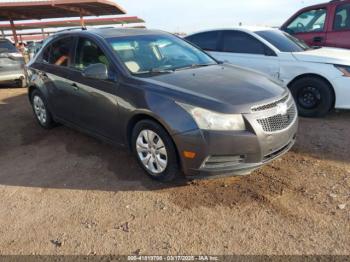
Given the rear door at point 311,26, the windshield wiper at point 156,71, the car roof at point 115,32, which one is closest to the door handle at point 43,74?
the car roof at point 115,32

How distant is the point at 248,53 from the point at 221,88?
3288 millimetres

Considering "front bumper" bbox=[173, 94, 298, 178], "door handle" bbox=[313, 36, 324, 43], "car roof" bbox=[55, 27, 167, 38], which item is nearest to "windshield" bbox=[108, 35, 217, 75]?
"car roof" bbox=[55, 27, 167, 38]

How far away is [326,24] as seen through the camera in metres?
7.92

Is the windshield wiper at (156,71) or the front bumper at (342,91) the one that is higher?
the windshield wiper at (156,71)

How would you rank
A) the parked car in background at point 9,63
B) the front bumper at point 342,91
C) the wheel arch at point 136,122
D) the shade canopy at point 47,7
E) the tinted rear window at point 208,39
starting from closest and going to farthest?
1. the wheel arch at point 136,122
2. the front bumper at point 342,91
3. the tinted rear window at point 208,39
4. the parked car in background at point 9,63
5. the shade canopy at point 47,7

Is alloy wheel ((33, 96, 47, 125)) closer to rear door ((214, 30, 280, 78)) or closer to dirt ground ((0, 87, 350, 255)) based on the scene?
dirt ground ((0, 87, 350, 255))

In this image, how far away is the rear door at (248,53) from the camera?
20.3 ft

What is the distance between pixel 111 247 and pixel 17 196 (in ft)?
5.27

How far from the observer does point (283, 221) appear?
3.03 meters

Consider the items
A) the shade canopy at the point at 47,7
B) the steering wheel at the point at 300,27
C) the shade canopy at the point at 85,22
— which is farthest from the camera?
the shade canopy at the point at 85,22

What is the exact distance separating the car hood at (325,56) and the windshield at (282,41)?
0.26m

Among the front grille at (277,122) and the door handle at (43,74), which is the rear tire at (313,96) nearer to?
the front grille at (277,122)

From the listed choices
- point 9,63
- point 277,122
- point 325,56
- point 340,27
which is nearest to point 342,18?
point 340,27

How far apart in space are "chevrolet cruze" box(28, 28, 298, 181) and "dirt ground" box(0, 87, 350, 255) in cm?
34
